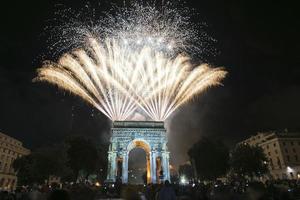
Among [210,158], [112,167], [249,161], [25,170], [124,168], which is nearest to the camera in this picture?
[112,167]

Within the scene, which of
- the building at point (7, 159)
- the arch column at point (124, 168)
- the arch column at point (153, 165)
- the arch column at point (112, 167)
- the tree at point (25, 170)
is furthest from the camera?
the building at point (7, 159)

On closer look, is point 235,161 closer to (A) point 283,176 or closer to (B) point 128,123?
(A) point 283,176

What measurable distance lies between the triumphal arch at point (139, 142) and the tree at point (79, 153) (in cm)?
962

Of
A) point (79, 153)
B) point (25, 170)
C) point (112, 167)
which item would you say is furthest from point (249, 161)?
point (25, 170)

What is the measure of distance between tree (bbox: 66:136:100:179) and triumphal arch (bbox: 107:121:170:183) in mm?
9618

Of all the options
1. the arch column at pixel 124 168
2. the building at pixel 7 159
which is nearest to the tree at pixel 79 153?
the arch column at pixel 124 168

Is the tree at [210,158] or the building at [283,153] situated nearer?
the tree at [210,158]

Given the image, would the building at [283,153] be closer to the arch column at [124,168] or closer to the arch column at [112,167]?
the arch column at [124,168]

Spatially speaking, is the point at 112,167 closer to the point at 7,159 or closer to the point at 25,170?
the point at 25,170

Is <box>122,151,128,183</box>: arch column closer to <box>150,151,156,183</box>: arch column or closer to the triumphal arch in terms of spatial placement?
the triumphal arch

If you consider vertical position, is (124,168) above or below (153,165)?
below

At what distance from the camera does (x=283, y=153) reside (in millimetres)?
66000

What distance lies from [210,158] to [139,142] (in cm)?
1773

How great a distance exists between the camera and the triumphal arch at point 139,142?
49.2m
